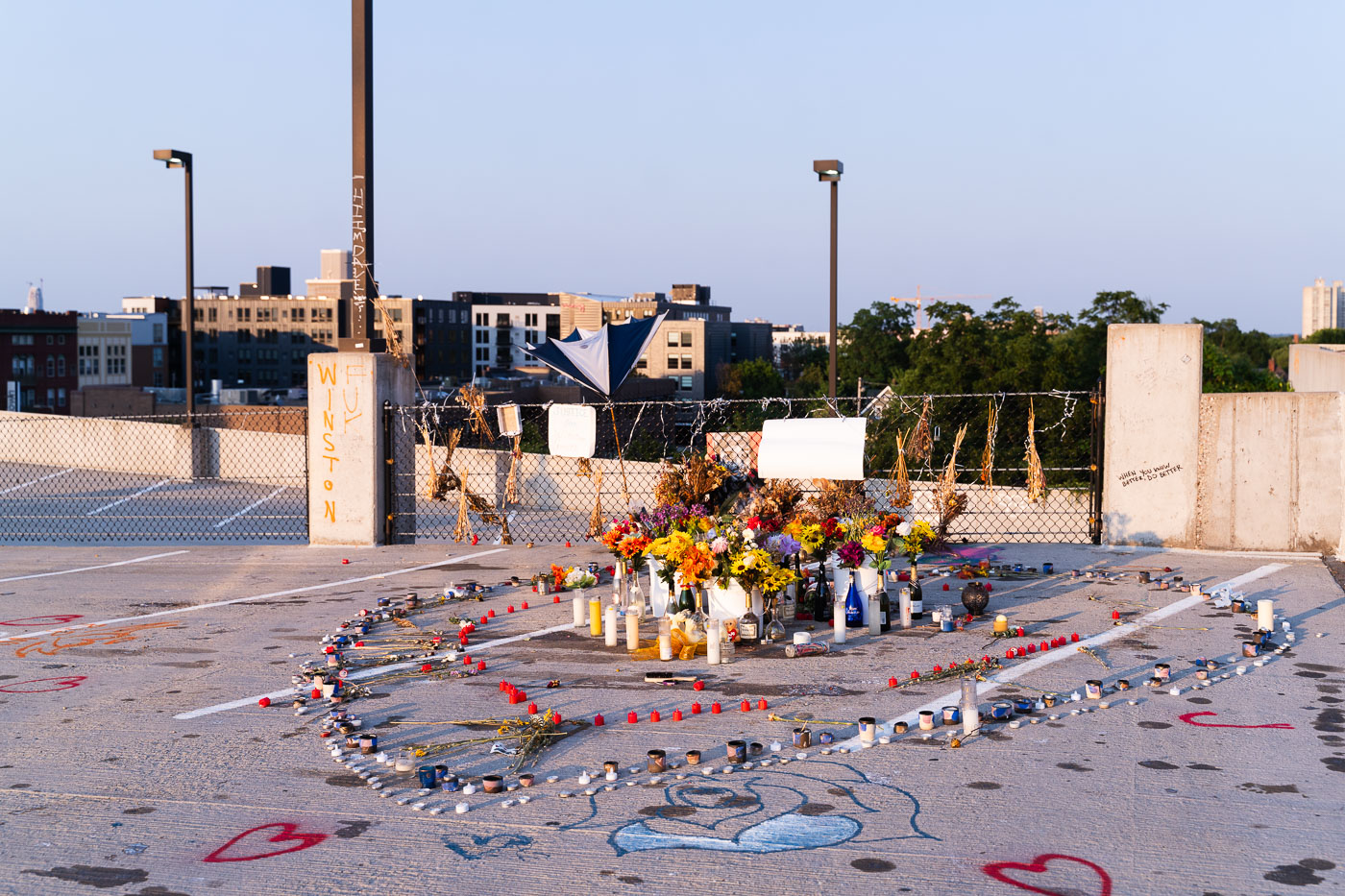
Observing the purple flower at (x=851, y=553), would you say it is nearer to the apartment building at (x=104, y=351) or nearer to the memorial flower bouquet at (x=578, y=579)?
the memorial flower bouquet at (x=578, y=579)

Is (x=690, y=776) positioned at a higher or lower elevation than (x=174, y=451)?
lower

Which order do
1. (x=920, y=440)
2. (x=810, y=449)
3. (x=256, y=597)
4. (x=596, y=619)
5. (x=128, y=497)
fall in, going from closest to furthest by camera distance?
1. (x=596, y=619)
2. (x=256, y=597)
3. (x=810, y=449)
4. (x=920, y=440)
5. (x=128, y=497)

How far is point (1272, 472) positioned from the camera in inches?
529

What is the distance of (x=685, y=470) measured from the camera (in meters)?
12.5

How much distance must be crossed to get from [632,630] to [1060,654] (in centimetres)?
328

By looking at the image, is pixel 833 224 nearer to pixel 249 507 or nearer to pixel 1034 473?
pixel 1034 473

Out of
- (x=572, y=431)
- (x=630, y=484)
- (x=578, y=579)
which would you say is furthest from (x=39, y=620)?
(x=630, y=484)

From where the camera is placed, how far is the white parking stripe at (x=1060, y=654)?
7422mm

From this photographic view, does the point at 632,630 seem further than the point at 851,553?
No

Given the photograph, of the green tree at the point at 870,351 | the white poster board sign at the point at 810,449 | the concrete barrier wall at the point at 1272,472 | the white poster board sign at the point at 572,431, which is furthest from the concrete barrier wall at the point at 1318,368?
the green tree at the point at 870,351

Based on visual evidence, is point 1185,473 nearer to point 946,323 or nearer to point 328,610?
point 328,610

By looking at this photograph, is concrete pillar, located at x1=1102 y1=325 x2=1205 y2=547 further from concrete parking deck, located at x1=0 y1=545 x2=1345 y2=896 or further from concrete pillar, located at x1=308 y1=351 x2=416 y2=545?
concrete pillar, located at x1=308 y1=351 x2=416 y2=545

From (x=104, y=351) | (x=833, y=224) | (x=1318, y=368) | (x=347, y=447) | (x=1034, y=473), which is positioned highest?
(x=104, y=351)

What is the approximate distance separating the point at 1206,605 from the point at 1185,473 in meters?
3.31
